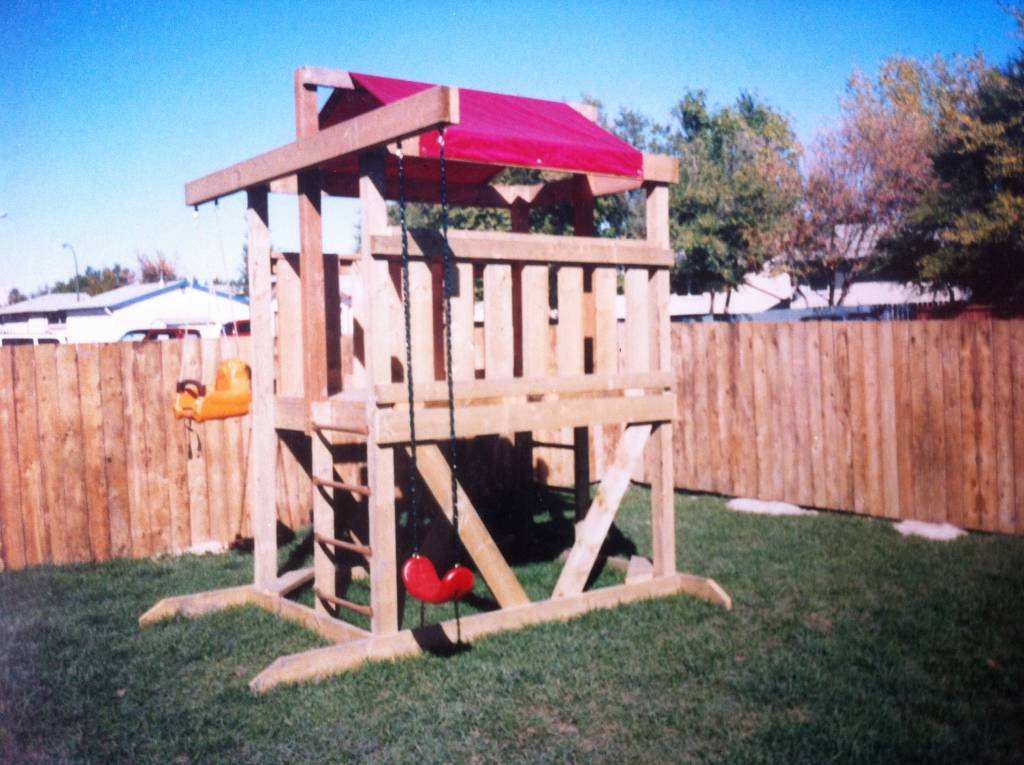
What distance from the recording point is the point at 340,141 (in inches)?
198

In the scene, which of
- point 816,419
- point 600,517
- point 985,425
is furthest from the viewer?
point 816,419

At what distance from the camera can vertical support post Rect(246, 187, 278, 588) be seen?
622 centimetres

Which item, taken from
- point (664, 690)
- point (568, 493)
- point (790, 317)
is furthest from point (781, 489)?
point (790, 317)

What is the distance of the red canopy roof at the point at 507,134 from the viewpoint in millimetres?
5379

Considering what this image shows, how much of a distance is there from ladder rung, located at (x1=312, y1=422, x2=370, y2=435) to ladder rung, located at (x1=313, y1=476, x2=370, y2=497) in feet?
1.08

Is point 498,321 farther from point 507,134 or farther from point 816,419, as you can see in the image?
point 816,419

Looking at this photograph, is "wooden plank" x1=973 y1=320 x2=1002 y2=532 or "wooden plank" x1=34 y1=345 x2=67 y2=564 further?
"wooden plank" x1=973 y1=320 x2=1002 y2=532

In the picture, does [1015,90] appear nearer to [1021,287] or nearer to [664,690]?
[1021,287]

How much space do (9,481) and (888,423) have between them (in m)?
7.84

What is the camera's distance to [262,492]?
20.8 ft

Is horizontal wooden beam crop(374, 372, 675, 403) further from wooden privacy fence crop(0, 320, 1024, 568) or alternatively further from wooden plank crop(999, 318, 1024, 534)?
wooden plank crop(999, 318, 1024, 534)

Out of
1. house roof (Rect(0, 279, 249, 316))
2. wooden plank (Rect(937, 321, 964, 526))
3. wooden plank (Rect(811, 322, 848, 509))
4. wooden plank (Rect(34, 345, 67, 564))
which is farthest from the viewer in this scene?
house roof (Rect(0, 279, 249, 316))

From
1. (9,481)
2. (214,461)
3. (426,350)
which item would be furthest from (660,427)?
(9,481)

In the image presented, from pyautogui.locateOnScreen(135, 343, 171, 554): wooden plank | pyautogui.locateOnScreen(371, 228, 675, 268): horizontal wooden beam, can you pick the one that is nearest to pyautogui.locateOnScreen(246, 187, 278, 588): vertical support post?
pyautogui.locateOnScreen(371, 228, 675, 268): horizontal wooden beam
